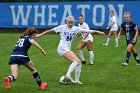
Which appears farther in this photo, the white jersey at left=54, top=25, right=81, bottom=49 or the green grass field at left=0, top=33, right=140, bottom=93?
the white jersey at left=54, top=25, right=81, bottom=49

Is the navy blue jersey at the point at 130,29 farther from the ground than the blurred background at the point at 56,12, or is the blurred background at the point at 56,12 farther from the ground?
the navy blue jersey at the point at 130,29

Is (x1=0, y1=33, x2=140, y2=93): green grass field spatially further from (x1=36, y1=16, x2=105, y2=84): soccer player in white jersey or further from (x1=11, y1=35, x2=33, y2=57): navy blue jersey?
(x1=11, y1=35, x2=33, y2=57): navy blue jersey

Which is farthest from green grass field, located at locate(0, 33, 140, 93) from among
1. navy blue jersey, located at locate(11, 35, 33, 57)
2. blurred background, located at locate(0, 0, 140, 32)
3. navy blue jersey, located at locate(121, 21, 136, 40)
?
blurred background, located at locate(0, 0, 140, 32)

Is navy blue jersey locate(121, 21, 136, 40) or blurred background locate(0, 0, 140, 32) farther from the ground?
navy blue jersey locate(121, 21, 136, 40)

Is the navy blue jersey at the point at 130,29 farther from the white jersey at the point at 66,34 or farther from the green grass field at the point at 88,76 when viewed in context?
the white jersey at the point at 66,34

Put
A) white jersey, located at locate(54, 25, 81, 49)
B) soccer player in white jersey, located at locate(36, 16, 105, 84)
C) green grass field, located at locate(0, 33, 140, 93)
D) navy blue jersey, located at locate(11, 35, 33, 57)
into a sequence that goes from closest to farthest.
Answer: navy blue jersey, located at locate(11, 35, 33, 57), green grass field, located at locate(0, 33, 140, 93), soccer player in white jersey, located at locate(36, 16, 105, 84), white jersey, located at locate(54, 25, 81, 49)

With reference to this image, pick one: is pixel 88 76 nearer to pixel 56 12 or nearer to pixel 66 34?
pixel 66 34

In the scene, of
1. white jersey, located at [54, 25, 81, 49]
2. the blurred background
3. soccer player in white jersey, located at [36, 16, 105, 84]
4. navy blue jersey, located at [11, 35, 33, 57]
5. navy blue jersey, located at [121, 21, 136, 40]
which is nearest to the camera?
navy blue jersey, located at [11, 35, 33, 57]

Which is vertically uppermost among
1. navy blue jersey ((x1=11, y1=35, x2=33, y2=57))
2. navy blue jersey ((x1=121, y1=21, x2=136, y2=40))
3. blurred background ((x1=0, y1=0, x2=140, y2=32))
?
navy blue jersey ((x1=11, y1=35, x2=33, y2=57))

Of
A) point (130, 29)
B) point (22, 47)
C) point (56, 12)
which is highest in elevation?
point (22, 47)

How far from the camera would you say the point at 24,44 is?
11.1 metres

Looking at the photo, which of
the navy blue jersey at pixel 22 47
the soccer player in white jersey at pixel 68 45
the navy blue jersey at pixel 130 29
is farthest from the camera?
the navy blue jersey at pixel 130 29

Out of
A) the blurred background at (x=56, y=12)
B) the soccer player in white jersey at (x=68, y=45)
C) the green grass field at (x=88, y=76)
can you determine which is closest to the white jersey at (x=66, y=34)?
the soccer player in white jersey at (x=68, y=45)

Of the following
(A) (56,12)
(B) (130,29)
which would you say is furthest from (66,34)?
(A) (56,12)
